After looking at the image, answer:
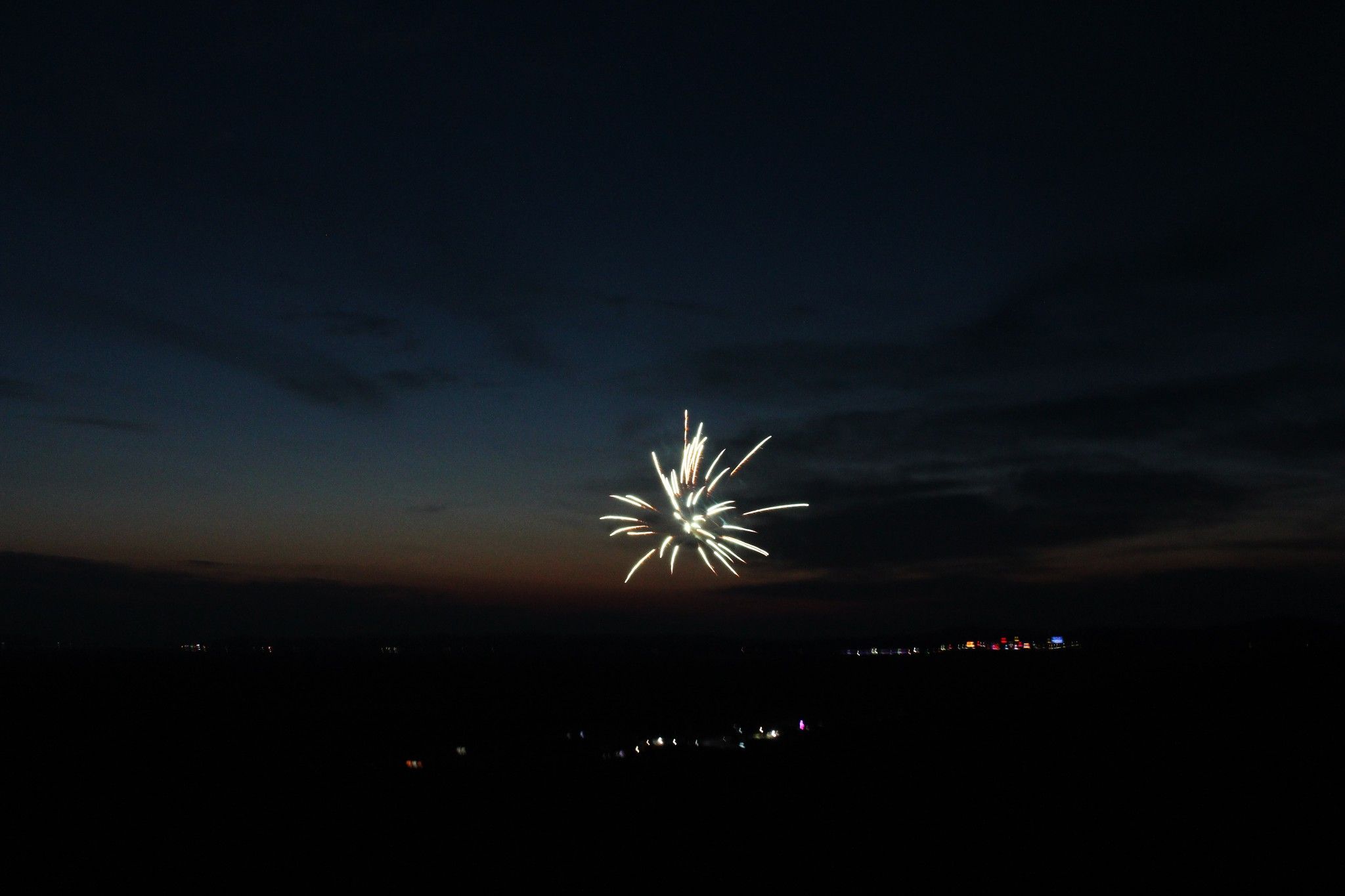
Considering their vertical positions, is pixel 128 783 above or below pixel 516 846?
below

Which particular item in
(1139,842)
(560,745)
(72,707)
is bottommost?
(72,707)

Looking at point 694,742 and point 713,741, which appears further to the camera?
point 713,741

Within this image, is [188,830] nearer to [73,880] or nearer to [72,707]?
[73,880]

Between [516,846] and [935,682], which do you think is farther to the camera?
[935,682]

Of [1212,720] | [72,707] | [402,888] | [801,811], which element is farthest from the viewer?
[72,707]

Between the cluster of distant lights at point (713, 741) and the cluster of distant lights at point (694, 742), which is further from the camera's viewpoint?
the cluster of distant lights at point (713, 741)

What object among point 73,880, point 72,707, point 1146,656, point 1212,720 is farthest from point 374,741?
point 1146,656

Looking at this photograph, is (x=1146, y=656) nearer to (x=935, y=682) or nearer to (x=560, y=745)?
(x=935, y=682)

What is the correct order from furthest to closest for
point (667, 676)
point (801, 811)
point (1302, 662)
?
point (667, 676), point (1302, 662), point (801, 811)

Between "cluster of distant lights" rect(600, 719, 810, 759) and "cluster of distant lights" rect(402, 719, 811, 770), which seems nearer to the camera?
"cluster of distant lights" rect(402, 719, 811, 770)

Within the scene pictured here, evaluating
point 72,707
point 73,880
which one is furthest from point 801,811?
point 72,707
